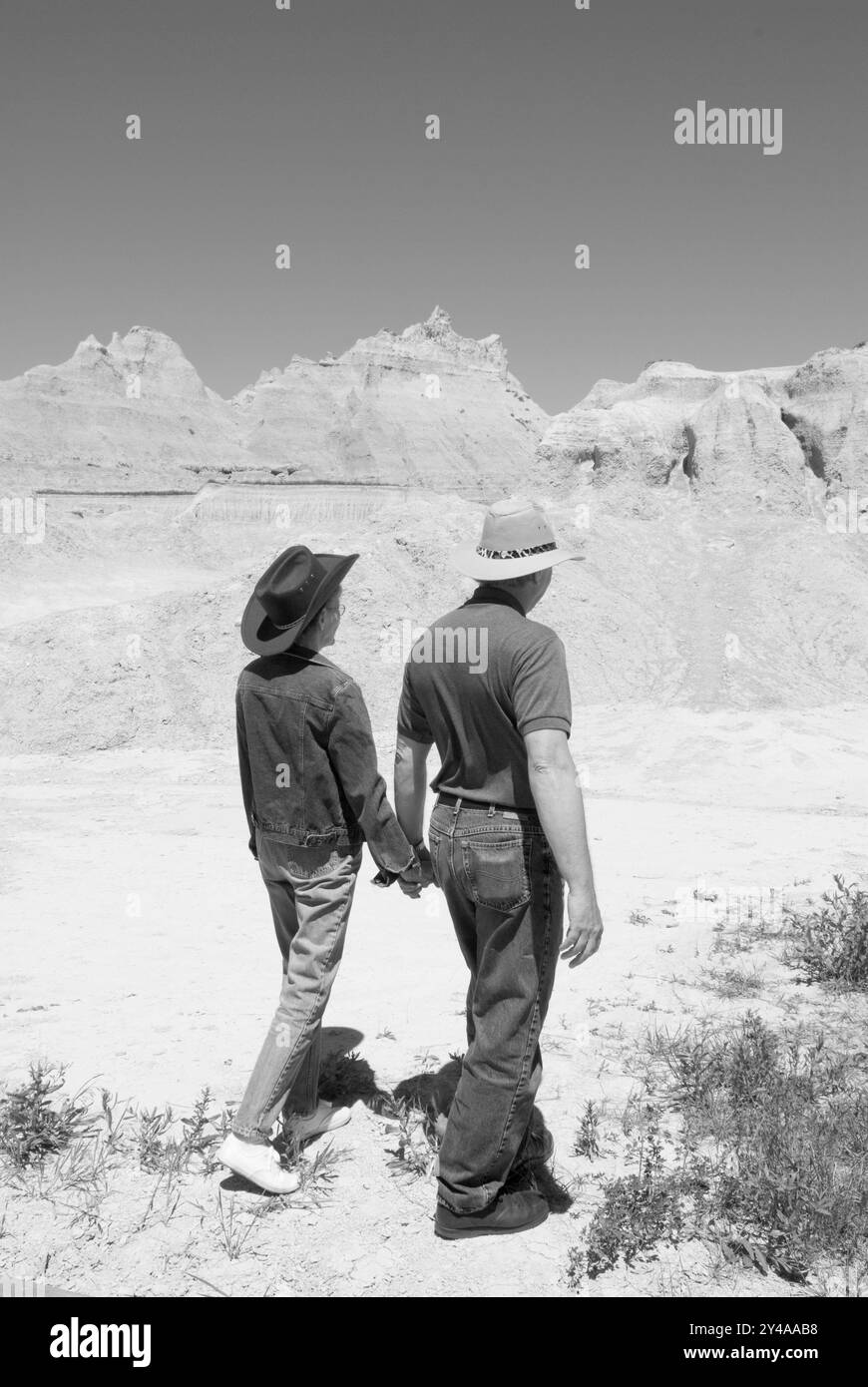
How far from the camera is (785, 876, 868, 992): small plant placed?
207 inches

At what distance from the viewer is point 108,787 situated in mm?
12438

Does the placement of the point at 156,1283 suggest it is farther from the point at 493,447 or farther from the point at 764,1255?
the point at 493,447

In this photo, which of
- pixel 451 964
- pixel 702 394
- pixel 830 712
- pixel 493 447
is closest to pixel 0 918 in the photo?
pixel 451 964

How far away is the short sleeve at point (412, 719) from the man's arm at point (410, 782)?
18 millimetres

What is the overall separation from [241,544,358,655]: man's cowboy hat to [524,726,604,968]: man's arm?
99 centimetres

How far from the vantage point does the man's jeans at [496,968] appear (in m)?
2.85

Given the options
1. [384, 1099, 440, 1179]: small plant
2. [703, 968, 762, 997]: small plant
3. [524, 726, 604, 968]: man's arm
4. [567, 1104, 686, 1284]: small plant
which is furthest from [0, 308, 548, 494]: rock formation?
[524, 726, 604, 968]: man's arm

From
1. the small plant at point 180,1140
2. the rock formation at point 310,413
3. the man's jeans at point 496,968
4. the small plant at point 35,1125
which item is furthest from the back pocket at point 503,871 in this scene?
the rock formation at point 310,413

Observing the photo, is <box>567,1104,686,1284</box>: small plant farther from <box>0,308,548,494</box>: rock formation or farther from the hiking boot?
<box>0,308,548,494</box>: rock formation

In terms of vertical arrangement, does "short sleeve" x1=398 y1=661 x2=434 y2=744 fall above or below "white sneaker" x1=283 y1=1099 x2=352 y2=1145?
above

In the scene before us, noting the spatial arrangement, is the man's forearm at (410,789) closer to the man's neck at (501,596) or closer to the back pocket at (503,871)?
the back pocket at (503,871)

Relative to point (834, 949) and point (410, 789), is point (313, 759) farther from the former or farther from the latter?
point (834, 949)

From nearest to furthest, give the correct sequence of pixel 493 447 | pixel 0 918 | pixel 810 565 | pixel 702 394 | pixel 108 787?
pixel 0 918, pixel 108 787, pixel 810 565, pixel 702 394, pixel 493 447
